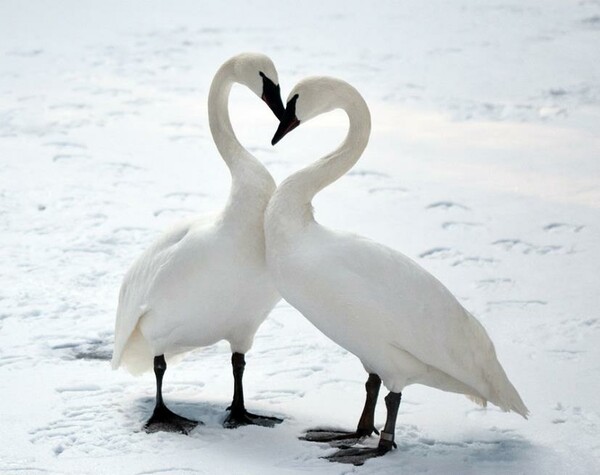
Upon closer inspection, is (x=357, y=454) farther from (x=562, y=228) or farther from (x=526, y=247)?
(x=562, y=228)

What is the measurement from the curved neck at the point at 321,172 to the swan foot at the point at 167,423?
0.80 metres

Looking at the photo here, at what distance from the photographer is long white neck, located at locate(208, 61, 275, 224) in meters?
4.22

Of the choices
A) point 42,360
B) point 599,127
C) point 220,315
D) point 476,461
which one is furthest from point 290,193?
point 599,127

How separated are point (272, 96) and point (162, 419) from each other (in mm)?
1205

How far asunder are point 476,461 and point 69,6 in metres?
10.9

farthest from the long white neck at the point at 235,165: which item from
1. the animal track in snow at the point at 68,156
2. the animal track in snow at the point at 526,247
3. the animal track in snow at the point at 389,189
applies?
the animal track in snow at the point at 68,156

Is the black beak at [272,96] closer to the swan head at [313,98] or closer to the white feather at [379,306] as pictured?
the swan head at [313,98]

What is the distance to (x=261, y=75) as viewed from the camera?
14.4ft

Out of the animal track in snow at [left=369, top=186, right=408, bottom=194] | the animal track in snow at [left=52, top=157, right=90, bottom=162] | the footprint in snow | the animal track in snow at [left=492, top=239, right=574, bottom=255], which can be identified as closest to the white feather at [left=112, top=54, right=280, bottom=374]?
the animal track in snow at [left=492, top=239, right=574, bottom=255]

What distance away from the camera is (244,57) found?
4387mm

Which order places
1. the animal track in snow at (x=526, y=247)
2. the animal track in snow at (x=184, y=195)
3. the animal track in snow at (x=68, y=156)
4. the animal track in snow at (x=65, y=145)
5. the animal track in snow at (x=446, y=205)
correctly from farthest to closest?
the animal track in snow at (x=65, y=145), the animal track in snow at (x=68, y=156), the animal track in snow at (x=184, y=195), the animal track in snow at (x=446, y=205), the animal track in snow at (x=526, y=247)

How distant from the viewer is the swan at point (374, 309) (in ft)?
12.8

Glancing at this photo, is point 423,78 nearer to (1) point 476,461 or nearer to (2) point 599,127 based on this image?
(2) point 599,127

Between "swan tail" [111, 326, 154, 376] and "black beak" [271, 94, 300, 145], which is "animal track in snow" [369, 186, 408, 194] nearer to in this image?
"swan tail" [111, 326, 154, 376]
